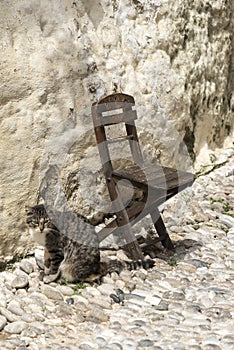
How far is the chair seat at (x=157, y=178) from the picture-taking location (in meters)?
5.13

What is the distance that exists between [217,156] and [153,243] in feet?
10.8

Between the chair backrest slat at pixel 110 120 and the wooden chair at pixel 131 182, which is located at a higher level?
the chair backrest slat at pixel 110 120

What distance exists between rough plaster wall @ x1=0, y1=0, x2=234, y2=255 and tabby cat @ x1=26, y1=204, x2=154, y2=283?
0.46 m

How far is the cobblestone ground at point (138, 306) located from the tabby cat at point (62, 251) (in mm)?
108

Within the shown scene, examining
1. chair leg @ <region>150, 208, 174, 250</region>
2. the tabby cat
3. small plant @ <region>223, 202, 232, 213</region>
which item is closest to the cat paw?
the tabby cat

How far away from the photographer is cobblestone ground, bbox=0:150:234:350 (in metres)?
4.02

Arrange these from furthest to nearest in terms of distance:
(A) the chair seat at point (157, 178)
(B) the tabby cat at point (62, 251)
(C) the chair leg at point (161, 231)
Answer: (C) the chair leg at point (161, 231) → (A) the chair seat at point (157, 178) → (B) the tabby cat at point (62, 251)

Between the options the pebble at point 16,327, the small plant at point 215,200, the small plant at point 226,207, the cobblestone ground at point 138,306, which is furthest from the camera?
the small plant at point 215,200

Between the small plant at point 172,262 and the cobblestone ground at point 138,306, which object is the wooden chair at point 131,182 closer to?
the small plant at point 172,262

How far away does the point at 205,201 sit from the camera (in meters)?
7.12

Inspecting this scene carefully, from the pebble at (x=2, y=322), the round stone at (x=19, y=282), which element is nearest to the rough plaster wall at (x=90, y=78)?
the round stone at (x=19, y=282)

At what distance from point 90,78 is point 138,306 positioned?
2.63 m

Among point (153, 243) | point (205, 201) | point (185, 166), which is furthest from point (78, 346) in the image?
point (185, 166)

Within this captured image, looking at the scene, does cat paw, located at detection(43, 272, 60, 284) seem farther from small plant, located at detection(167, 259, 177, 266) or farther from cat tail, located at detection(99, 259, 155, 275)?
small plant, located at detection(167, 259, 177, 266)
